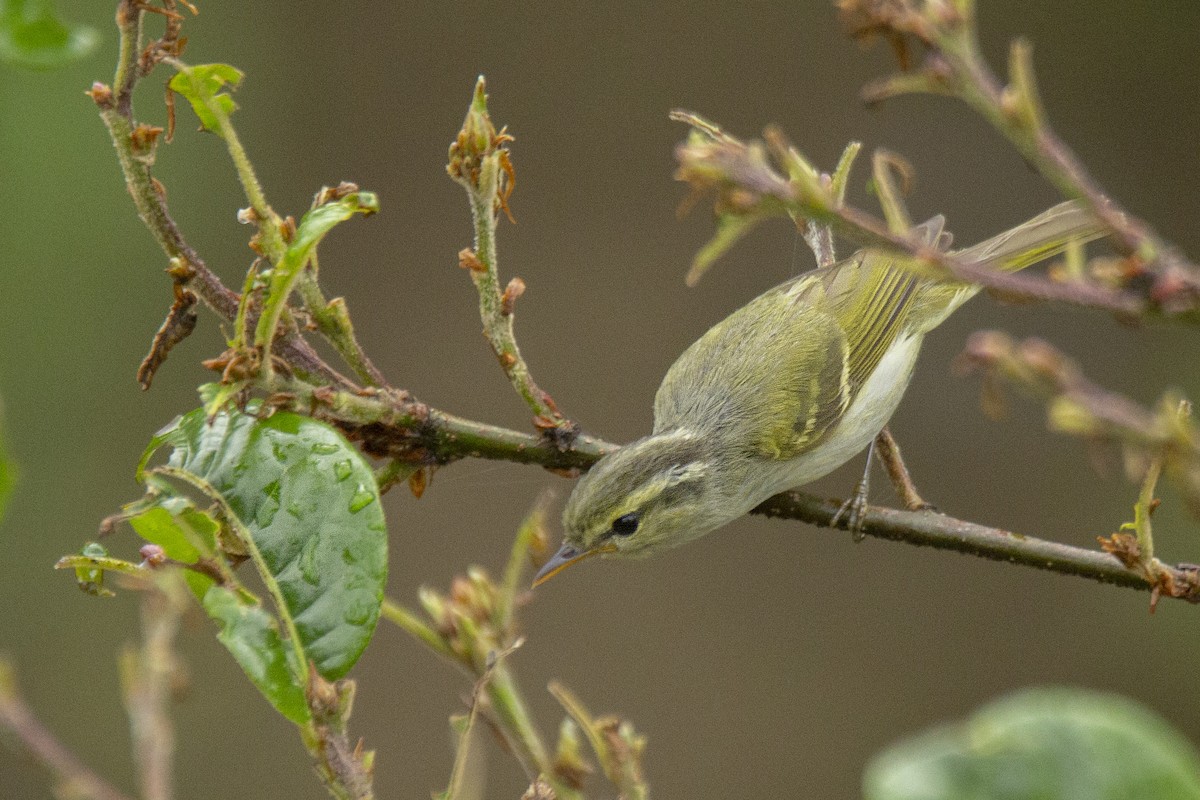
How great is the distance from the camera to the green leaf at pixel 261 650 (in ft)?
4.91

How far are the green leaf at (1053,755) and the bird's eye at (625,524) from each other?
90.4 inches

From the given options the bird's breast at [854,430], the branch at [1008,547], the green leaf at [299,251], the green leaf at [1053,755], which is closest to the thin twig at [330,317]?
the green leaf at [299,251]

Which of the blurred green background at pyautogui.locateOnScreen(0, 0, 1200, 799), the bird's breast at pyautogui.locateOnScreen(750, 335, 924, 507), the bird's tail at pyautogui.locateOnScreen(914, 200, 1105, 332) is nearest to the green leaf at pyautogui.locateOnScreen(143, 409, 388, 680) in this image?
the bird's breast at pyautogui.locateOnScreen(750, 335, 924, 507)

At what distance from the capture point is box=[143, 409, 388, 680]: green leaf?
5.27 feet

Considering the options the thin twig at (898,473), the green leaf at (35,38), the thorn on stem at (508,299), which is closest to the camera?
the green leaf at (35,38)

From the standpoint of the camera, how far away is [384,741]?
598 centimetres

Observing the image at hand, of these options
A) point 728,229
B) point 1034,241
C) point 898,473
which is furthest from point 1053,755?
point 1034,241

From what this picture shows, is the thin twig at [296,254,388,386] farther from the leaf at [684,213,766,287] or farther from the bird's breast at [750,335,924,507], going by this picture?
the bird's breast at [750,335,924,507]

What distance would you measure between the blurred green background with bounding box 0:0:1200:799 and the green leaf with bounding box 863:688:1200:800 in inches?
189

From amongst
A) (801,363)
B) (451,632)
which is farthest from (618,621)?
(451,632)

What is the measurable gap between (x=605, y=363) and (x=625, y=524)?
131 inches

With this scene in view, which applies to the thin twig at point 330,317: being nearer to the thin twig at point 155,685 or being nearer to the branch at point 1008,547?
the thin twig at point 155,685

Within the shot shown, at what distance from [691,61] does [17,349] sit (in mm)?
3563

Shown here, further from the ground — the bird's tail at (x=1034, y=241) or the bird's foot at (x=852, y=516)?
the bird's tail at (x=1034, y=241)
